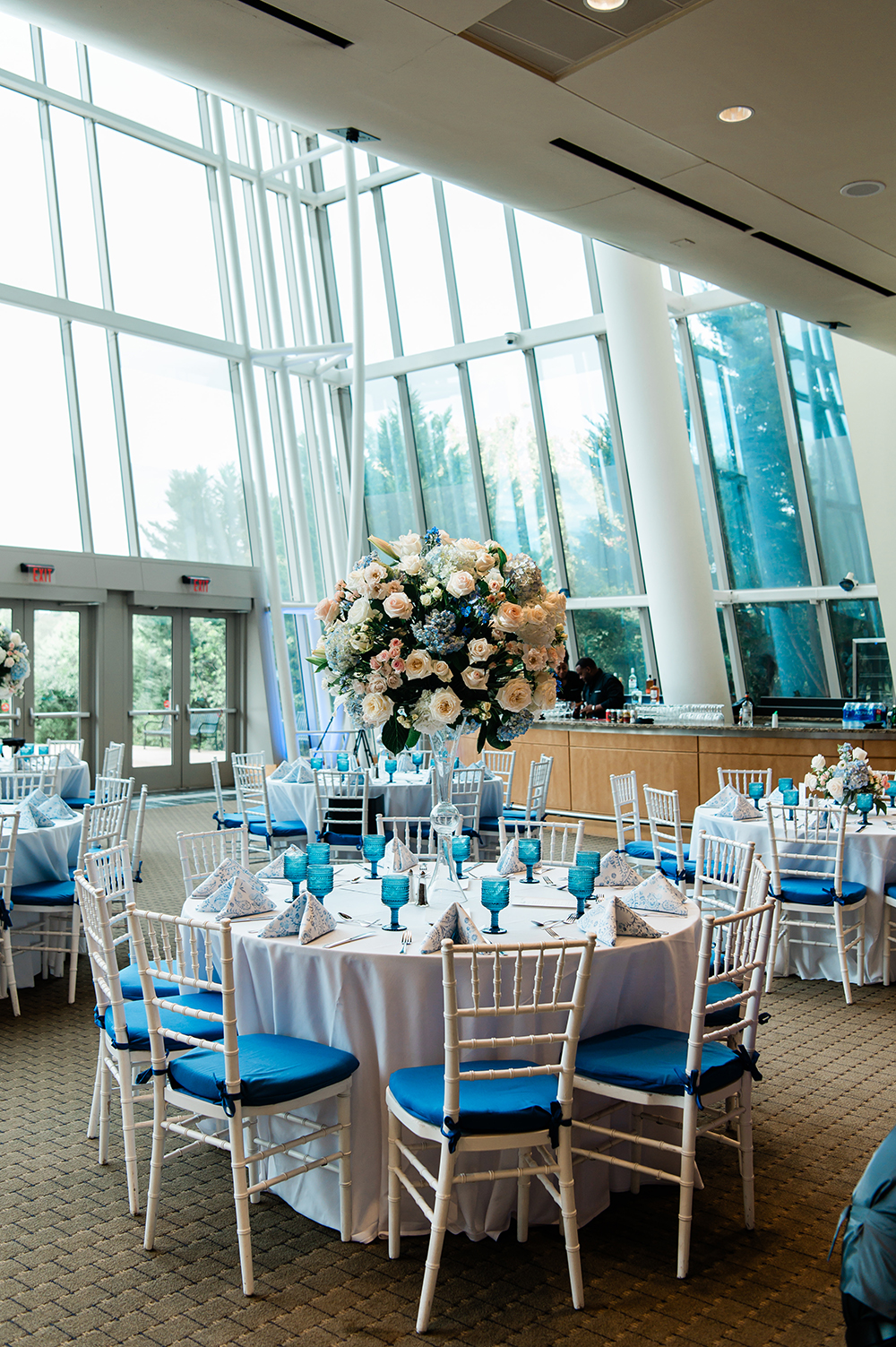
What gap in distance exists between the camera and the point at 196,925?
9.43 feet

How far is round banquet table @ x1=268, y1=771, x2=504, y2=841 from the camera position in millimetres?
7730

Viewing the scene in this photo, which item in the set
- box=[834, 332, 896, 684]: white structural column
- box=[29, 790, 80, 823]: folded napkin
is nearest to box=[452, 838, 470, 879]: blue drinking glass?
box=[29, 790, 80, 823]: folded napkin

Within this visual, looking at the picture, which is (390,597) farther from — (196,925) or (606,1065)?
(606,1065)

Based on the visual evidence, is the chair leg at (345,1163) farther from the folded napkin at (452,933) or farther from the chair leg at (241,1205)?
the folded napkin at (452,933)

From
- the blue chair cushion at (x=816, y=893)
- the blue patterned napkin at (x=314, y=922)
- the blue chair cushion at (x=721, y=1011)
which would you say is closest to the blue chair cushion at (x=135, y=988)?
the blue patterned napkin at (x=314, y=922)

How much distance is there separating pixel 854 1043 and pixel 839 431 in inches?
356

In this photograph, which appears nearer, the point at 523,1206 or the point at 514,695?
the point at 523,1206

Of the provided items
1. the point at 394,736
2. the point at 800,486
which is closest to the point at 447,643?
the point at 394,736

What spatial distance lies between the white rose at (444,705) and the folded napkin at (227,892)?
896 mm

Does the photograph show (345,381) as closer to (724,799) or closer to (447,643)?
(724,799)

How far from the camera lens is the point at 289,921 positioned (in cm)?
329

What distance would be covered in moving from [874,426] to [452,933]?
23.9 ft

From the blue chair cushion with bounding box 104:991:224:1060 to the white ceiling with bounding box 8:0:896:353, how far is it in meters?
3.11

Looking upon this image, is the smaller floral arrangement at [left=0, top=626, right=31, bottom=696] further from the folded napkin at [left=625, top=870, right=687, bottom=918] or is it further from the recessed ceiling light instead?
the recessed ceiling light
